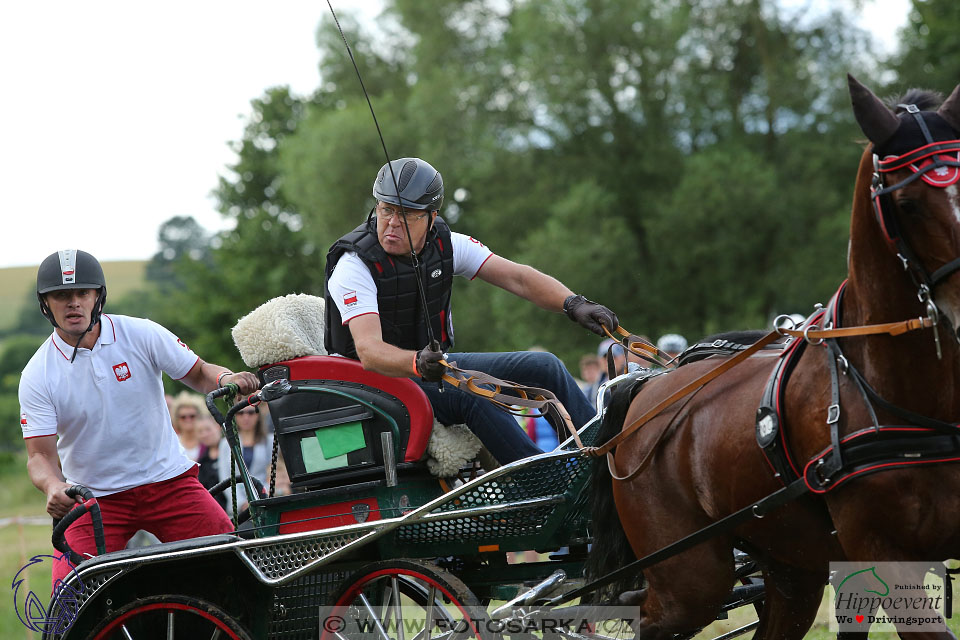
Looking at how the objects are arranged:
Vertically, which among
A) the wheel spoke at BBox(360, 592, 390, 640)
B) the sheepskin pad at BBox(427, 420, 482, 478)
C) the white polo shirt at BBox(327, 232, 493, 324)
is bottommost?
the wheel spoke at BBox(360, 592, 390, 640)

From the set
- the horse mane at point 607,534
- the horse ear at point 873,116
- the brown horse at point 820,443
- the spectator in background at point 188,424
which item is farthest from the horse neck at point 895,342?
the spectator in background at point 188,424

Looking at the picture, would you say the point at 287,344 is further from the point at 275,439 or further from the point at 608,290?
the point at 608,290

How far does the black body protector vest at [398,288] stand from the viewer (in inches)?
171

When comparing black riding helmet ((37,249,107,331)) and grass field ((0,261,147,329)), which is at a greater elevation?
grass field ((0,261,147,329))

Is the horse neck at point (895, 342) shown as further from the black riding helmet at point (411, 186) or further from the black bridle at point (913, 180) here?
the black riding helmet at point (411, 186)

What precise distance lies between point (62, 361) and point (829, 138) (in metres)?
17.5

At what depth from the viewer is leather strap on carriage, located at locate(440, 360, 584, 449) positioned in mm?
3924

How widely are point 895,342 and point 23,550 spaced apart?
26.0 ft

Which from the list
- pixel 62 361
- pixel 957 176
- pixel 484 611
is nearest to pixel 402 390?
pixel 484 611

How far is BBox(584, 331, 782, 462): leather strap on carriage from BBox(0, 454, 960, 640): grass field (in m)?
1.54

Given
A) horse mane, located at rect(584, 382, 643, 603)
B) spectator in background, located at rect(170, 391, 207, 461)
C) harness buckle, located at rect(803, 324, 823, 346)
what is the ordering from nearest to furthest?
1. harness buckle, located at rect(803, 324, 823, 346)
2. horse mane, located at rect(584, 382, 643, 603)
3. spectator in background, located at rect(170, 391, 207, 461)

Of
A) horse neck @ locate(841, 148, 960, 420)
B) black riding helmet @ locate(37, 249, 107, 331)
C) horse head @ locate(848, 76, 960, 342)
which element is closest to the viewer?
horse head @ locate(848, 76, 960, 342)

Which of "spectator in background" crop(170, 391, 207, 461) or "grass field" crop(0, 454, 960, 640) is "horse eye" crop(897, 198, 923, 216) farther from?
"spectator in background" crop(170, 391, 207, 461)

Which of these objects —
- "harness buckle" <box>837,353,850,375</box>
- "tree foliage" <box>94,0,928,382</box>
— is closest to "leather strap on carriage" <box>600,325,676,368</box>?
"harness buckle" <box>837,353,850,375</box>
